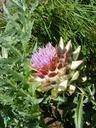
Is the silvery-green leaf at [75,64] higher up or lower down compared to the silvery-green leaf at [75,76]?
higher up

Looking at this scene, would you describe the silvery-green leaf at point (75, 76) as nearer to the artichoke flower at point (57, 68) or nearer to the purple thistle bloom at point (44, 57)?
the artichoke flower at point (57, 68)

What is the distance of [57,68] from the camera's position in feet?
7.27

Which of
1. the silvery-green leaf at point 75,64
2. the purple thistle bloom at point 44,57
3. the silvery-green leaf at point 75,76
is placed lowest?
the silvery-green leaf at point 75,76

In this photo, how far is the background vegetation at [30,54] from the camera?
226 cm

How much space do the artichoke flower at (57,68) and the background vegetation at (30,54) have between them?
0.18ft

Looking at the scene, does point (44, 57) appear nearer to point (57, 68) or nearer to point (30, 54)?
point (57, 68)

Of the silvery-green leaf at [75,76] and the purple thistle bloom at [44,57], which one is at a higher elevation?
the purple thistle bloom at [44,57]

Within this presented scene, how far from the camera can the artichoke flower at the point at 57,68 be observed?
220cm

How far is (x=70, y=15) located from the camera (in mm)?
2699

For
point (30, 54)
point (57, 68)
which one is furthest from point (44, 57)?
point (30, 54)

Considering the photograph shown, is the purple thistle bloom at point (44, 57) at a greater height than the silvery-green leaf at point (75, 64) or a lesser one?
greater

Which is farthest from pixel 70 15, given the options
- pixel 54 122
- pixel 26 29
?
pixel 54 122

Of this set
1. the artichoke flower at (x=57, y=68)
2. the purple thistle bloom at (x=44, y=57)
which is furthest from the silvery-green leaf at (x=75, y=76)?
the purple thistle bloom at (x=44, y=57)

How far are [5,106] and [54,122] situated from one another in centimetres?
31
